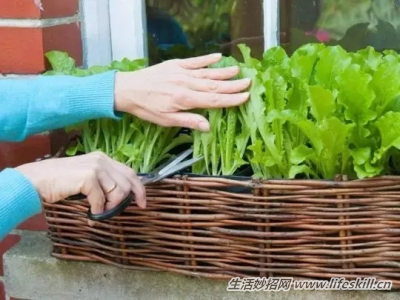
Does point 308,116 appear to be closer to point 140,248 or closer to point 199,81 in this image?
point 199,81

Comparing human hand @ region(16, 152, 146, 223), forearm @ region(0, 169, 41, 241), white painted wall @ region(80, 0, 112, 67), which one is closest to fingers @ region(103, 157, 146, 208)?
human hand @ region(16, 152, 146, 223)

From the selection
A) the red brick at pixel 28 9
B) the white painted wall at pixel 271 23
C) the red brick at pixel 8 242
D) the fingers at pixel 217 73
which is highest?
the red brick at pixel 28 9

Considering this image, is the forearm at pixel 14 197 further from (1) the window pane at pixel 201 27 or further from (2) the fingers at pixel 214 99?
(1) the window pane at pixel 201 27

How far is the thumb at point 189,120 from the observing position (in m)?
1.12

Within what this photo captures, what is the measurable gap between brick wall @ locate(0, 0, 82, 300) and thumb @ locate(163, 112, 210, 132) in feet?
0.99

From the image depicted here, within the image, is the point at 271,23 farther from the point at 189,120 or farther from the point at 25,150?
the point at 25,150

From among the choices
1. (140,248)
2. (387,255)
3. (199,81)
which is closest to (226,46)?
(199,81)

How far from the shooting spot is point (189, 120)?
1.13 m

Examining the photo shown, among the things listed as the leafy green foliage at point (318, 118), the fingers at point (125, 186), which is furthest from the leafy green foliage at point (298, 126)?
the fingers at point (125, 186)

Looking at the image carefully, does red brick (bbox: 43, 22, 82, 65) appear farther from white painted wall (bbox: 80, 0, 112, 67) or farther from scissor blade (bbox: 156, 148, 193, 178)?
scissor blade (bbox: 156, 148, 193, 178)

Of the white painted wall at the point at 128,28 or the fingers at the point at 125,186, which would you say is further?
the white painted wall at the point at 128,28

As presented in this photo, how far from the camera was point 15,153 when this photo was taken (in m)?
1.37

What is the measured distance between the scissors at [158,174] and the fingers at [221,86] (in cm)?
10

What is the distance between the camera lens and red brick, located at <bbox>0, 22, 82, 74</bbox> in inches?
52.1
